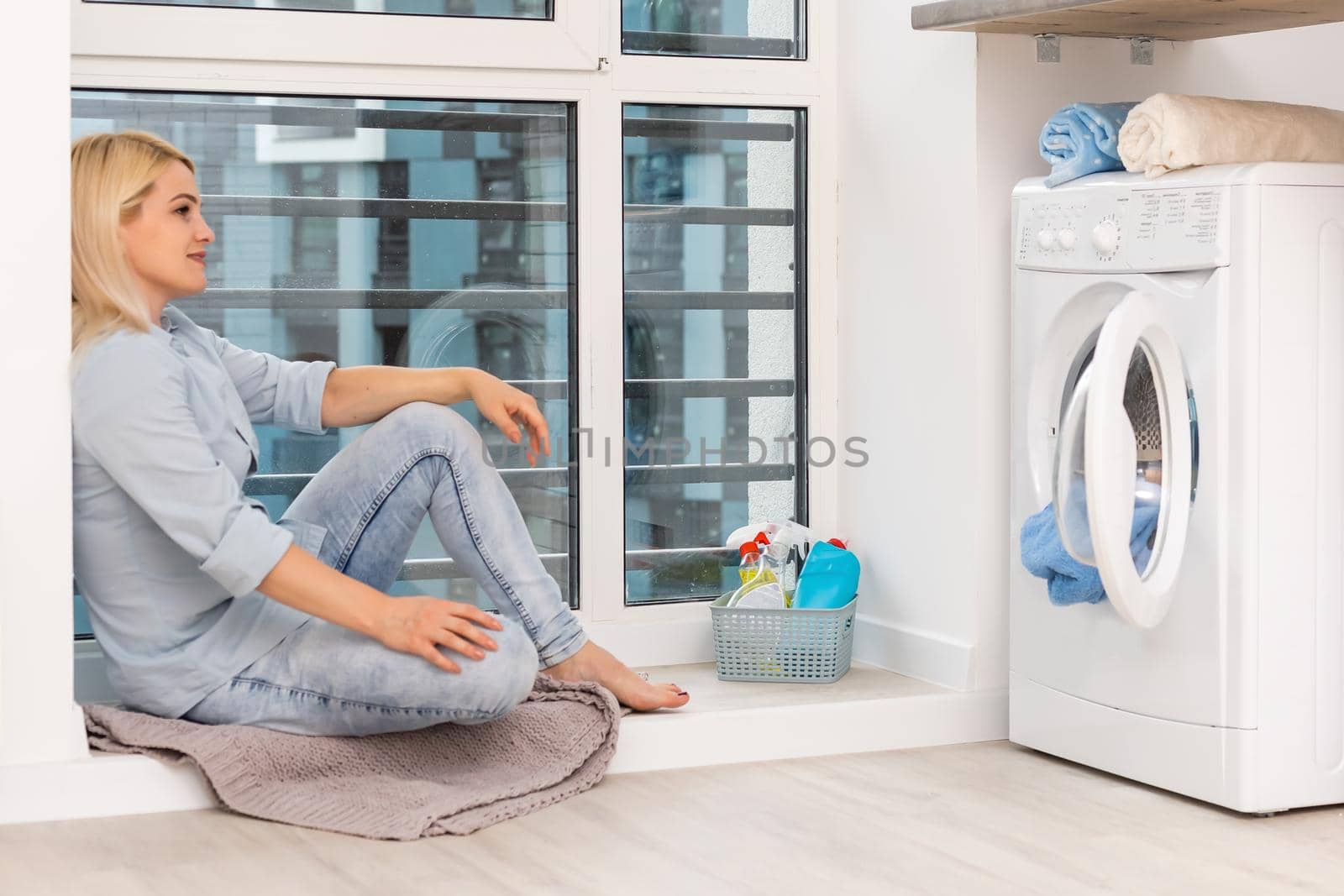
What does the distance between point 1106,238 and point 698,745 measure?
90 cm

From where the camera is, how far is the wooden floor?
1.69 metres

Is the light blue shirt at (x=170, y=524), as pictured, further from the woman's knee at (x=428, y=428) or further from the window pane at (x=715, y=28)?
the window pane at (x=715, y=28)

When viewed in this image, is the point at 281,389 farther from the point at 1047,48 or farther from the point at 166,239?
the point at 1047,48

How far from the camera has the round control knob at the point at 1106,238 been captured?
2.06m

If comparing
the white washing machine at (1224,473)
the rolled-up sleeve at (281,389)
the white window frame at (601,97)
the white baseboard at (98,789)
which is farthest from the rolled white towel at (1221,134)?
the white baseboard at (98,789)

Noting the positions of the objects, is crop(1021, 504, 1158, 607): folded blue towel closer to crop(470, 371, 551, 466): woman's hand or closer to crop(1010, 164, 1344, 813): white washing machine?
crop(1010, 164, 1344, 813): white washing machine

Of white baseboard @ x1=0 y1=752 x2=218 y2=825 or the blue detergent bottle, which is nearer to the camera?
white baseboard @ x1=0 y1=752 x2=218 y2=825

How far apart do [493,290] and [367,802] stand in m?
1.00

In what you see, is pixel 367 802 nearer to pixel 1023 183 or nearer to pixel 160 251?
pixel 160 251

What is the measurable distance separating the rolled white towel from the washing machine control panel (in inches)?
1.9

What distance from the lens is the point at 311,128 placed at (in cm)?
249

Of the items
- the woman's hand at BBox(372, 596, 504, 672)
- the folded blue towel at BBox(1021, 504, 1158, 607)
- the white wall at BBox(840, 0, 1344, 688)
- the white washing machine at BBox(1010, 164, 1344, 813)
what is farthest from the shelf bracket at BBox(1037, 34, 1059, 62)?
the woman's hand at BBox(372, 596, 504, 672)

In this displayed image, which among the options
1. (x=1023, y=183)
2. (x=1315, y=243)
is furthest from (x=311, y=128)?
(x=1315, y=243)

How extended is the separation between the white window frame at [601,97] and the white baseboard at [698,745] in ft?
1.48
